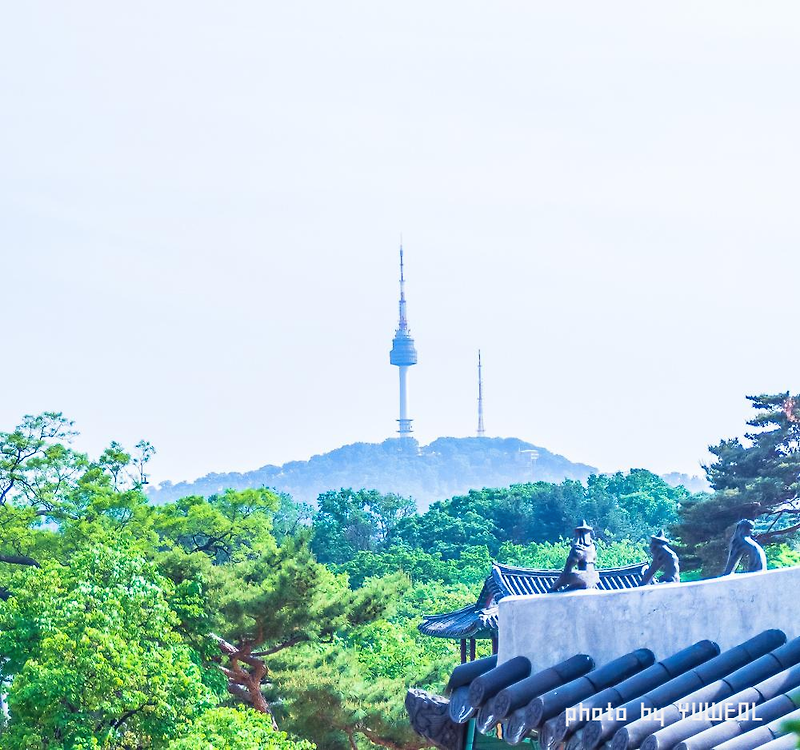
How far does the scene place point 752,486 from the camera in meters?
44.6

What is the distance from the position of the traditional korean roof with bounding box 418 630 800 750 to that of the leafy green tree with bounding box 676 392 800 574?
32839 mm

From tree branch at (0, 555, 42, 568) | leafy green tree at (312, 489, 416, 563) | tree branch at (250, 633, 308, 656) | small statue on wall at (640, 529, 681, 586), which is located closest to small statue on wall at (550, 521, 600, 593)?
small statue on wall at (640, 529, 681, 586)

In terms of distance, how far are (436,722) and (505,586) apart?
1926cm

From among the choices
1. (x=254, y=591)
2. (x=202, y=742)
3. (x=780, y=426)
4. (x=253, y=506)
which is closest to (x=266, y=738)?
(x=202, y=742)

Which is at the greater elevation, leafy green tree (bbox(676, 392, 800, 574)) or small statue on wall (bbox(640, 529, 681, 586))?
small statue on wall (bbox(640, 529, 681, 586))

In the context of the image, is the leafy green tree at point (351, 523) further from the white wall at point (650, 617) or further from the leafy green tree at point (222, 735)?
the white wall at point (650, 617)

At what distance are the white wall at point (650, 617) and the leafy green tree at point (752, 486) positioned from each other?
32.3 meters

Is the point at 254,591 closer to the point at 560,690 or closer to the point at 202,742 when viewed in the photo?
the point at 202,742

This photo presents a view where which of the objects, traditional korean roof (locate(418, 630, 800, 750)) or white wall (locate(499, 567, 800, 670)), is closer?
traditional korean roof (locate(418, 630, 800, 750))

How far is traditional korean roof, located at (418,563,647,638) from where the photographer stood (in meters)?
31.4

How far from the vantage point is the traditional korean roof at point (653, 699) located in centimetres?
912

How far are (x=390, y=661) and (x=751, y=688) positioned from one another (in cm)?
3089

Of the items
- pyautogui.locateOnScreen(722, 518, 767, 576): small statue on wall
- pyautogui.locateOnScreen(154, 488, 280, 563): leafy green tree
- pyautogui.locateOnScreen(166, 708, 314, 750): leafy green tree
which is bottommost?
pyautogui.locateOnScreen(154, 488, 280, 563): leafy green tree

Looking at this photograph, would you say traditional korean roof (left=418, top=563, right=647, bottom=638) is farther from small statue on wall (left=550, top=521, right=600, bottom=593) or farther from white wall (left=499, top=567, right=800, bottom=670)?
white wall (left=499, top=567, right=800, bottom=670)
